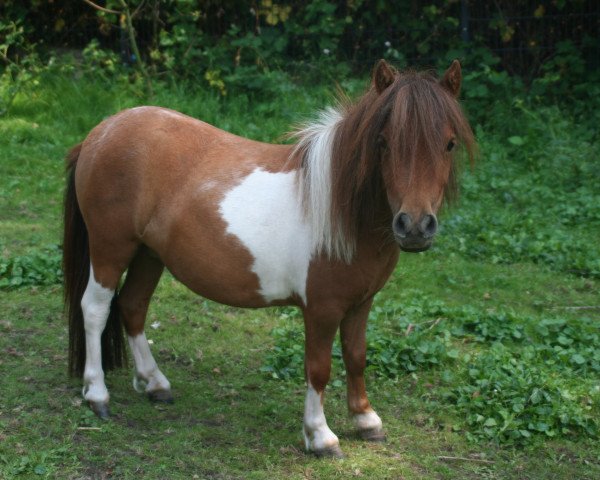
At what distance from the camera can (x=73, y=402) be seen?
13.9 ft

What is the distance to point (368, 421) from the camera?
13.4 feet

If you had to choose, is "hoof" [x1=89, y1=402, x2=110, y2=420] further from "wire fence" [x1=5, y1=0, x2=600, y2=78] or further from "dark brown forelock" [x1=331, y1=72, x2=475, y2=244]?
"wire fence" [x1=5, y1=0, x2=600, y2=78]

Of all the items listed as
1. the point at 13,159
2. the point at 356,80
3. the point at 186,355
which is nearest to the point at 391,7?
the point at 356,80

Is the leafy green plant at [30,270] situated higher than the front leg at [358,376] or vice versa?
the front leg at [358,376]

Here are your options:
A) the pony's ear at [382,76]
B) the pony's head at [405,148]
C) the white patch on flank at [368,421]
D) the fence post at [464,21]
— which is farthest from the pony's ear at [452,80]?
the fence post at [464,21]

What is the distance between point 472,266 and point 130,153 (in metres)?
3.15

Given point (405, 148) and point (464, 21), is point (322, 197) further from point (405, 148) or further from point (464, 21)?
point (464, 21)

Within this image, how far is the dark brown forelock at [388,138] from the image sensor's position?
334 centimetres

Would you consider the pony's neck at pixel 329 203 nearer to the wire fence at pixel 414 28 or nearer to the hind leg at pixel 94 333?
the hind leg at pixel 94 333

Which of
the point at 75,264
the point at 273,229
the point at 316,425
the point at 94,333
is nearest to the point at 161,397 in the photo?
the point at 94,333

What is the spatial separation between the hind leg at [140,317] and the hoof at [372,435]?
1.04 metres

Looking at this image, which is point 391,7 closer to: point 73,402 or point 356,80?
point 356,80

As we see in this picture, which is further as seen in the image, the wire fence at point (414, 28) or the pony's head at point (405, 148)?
the wire fence at point (414, 28)

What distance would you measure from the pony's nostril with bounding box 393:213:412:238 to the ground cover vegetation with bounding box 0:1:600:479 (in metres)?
0.75
